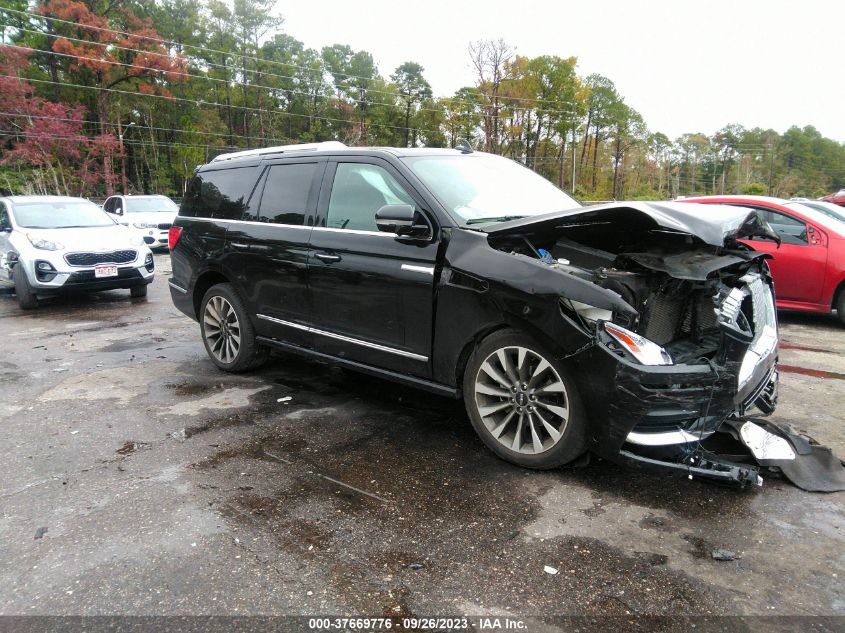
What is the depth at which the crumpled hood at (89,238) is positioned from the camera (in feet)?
29.7

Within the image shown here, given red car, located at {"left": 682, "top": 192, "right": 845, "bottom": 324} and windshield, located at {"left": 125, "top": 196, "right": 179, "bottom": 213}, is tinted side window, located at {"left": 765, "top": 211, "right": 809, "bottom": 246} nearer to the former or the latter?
red car, located at {"left": 682, "top": 192, "right": 845, "bottom": 324}

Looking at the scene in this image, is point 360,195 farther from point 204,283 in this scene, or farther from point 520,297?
point 204,283

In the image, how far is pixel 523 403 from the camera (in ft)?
11.2

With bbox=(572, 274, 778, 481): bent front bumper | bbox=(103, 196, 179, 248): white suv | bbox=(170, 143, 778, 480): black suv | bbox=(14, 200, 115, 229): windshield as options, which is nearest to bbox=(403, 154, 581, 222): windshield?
bbox=(170, 143, 778, 480): black suv

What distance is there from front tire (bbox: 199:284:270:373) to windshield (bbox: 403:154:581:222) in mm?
2209

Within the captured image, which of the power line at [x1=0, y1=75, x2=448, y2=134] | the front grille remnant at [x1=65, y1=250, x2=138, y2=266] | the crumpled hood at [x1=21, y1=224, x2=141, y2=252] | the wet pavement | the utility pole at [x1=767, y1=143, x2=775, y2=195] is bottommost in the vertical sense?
the wet pavement

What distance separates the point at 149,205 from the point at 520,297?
17426 millimetres

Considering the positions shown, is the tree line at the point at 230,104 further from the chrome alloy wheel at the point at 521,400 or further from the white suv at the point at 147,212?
the chrome alloy wheel at the point at 521,400

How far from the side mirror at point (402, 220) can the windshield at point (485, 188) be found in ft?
0.71

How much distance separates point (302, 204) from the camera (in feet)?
15.4

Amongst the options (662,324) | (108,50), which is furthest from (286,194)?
(108,50)

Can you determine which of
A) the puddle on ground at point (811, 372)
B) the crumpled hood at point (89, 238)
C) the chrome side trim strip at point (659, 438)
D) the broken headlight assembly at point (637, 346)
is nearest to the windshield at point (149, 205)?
the crumpled hood at point (89, 238)

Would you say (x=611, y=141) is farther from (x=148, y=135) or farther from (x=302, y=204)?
(x=302, y=204)

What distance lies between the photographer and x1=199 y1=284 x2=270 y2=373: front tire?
529cm
